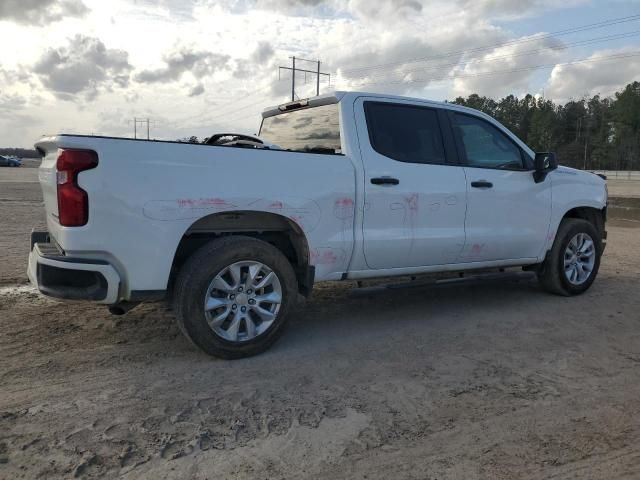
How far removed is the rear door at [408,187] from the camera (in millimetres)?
4754

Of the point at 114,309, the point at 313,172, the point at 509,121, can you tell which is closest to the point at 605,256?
the point at 313,172

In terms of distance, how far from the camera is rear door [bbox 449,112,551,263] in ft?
17.7

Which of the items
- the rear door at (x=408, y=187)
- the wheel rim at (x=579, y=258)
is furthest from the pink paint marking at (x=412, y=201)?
the wheel rim at (x=579, y=258)

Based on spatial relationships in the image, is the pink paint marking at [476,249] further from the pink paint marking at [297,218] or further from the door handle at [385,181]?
the pink paint marking at [297,218]

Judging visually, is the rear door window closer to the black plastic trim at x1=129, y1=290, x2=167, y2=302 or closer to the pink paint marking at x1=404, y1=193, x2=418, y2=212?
the pink paint marking at x1=404, y1=193, x2=418, y2=212

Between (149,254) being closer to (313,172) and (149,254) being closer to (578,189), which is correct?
(313,172)

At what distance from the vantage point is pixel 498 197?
218 inches

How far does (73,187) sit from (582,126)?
108 metres

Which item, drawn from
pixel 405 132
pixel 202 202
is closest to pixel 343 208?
pixel 405 132

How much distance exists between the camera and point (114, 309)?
4180 mm

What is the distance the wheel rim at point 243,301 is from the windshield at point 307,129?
1.32 m

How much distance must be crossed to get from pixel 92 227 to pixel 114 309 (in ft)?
2.68

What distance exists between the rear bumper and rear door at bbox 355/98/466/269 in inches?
81.1

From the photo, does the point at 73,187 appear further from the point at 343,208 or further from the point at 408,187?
the point at 408,187
